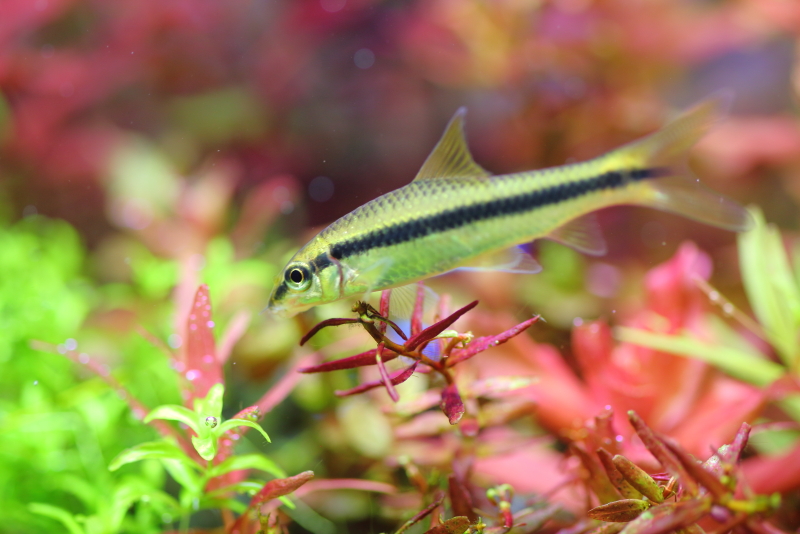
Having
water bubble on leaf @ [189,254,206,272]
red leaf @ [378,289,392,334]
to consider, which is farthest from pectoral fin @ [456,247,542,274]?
water bubble on leaf @ [189,254,206,272]

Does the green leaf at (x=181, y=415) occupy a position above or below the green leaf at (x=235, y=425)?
above

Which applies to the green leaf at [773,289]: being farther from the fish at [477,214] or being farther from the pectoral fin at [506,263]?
the pectoral fin at [506,263]

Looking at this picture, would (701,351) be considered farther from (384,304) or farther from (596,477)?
(384,304)

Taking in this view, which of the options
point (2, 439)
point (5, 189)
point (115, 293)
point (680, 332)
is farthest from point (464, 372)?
point (5, 189)

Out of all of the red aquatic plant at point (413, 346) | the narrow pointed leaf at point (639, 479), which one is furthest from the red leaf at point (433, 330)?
the narrow pointed leaf at point (639, 479)

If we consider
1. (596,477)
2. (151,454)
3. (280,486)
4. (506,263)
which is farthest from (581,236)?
(151,454)

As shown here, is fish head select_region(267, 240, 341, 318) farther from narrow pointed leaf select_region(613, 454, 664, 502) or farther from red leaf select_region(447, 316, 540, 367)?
narrow pointed leaf select_region(613, 454, 664, 502)
